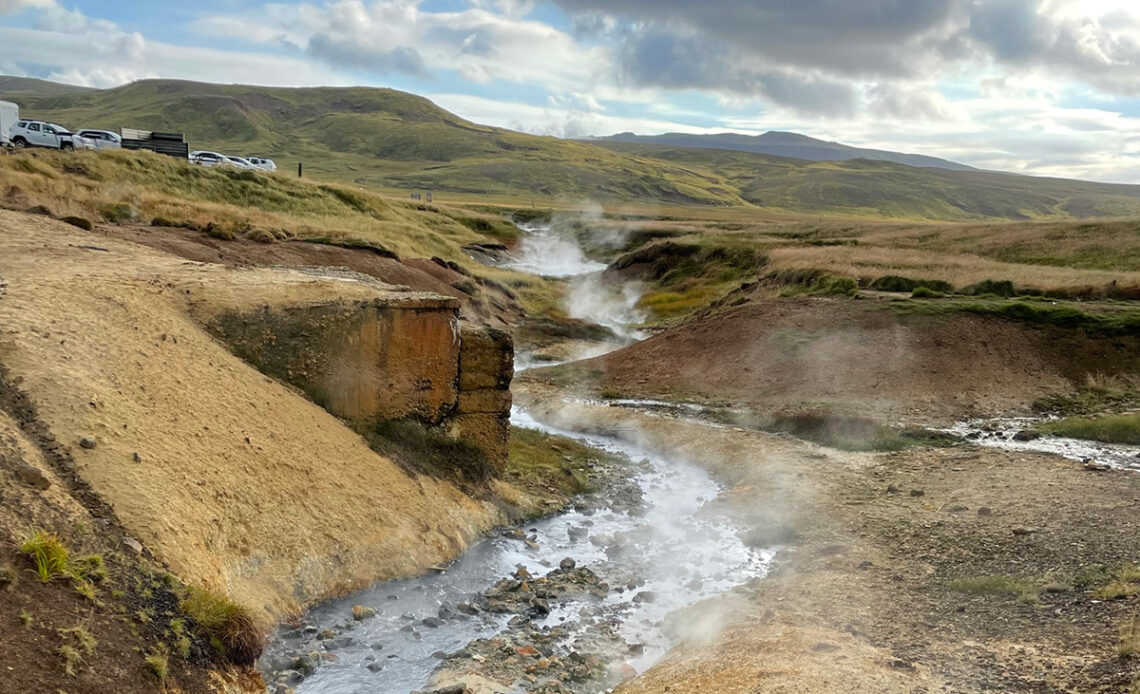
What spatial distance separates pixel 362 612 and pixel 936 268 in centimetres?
3500

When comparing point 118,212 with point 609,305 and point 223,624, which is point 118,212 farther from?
point 609,305

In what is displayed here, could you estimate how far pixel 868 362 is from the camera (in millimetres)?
30516

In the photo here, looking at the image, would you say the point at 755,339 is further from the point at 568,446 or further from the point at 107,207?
the point at 107,207

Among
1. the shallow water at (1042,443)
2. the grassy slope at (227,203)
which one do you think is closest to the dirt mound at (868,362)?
the shallow water at (1042,443)

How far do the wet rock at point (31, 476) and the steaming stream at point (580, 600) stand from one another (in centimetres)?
372

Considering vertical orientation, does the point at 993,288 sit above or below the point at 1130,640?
above

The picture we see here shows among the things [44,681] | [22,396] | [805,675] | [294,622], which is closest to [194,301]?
[22,396]

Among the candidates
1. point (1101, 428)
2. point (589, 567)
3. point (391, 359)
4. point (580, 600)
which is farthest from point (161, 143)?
point (1101, 428)

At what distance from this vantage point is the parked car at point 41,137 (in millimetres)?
47062

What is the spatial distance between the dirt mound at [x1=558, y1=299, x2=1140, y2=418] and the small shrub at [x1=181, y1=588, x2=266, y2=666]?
21.0 metres

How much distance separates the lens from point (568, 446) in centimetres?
2644

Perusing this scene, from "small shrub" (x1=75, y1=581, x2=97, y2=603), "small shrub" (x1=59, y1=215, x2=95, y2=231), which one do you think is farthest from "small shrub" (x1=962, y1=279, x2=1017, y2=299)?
"small shrub" (x1=75, y1=581, x2=97, y2=603)

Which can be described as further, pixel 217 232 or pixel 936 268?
pixel 936 268

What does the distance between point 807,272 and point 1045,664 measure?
32110 mm
